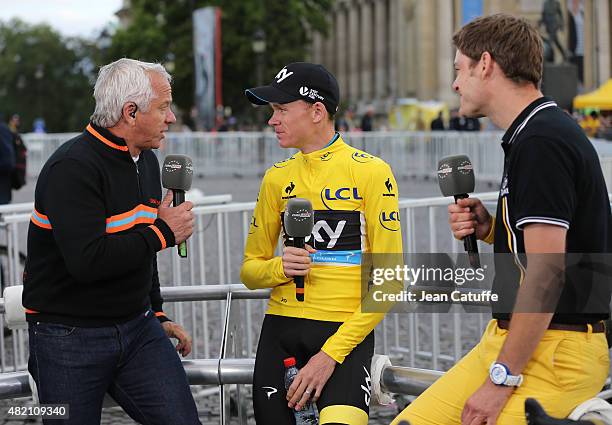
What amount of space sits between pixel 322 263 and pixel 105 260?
80 centimetres

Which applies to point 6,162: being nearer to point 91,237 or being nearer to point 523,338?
point 91,237

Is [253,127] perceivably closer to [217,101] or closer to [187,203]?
[217,101]

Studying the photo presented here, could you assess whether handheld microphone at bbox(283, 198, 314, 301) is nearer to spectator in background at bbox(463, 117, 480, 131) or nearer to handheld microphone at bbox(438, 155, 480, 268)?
handheld microphone at bbox(438, 155, 480, 268)

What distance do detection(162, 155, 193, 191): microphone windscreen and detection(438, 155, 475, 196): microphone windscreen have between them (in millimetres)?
1031

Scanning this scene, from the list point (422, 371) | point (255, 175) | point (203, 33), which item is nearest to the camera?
point (422, 371)

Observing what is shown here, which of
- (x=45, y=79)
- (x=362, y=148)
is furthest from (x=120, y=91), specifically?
(x=45, y=79)

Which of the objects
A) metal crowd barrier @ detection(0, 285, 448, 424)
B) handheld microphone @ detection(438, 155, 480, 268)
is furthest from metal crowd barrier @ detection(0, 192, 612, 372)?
handheld microphone @ detection(438, 155, 480, 268)

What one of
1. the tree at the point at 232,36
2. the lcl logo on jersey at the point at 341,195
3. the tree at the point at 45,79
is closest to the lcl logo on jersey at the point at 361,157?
the lcl logo on jersey at the point at 341,195

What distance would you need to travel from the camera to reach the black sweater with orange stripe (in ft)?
13.1

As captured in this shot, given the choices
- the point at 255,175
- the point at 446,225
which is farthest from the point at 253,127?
the point at 446,225

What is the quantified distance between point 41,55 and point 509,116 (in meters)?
121

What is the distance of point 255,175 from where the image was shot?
109 feet

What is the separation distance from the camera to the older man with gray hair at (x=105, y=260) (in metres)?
4.00

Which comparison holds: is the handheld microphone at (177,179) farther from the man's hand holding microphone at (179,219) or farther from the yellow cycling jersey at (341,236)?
the yellow cycling jersey at (341,236)
